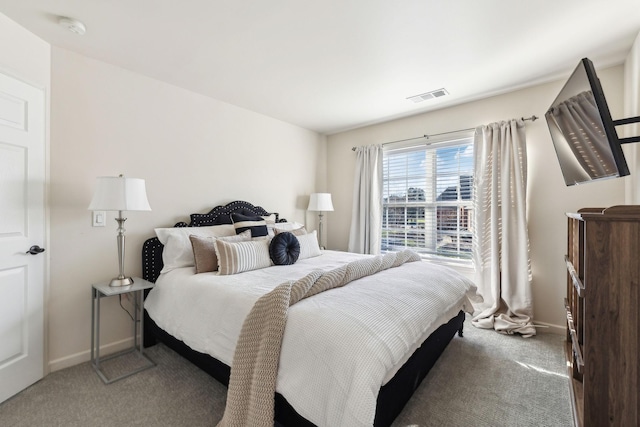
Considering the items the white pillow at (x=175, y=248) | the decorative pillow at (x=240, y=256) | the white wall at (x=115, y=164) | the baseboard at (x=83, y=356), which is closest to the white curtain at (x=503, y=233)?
the decorative pillow at (x=240, y=256)

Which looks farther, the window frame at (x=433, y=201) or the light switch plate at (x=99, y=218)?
the window frame at (x=433, y=201)

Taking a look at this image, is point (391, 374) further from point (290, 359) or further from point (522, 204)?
point (522, 204)

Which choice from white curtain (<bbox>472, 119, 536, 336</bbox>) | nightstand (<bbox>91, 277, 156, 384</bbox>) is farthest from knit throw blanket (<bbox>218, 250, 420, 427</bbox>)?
white curtain (<bbox>472, 119, 536, 336</bbox>)

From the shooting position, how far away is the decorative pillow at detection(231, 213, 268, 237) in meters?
2.90

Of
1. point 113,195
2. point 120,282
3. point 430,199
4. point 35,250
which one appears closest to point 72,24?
point 113,195

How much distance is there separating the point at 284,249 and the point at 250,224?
579mm

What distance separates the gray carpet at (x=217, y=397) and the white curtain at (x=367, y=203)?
1.95 m

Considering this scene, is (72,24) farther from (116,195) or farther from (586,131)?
(586,131)

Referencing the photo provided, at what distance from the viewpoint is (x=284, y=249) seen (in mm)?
2715

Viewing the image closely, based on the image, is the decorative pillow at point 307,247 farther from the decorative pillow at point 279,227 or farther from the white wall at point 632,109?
the white wall at point 632,109

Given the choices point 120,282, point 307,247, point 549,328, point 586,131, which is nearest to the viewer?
point 586,131

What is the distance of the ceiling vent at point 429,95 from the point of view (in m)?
3.08

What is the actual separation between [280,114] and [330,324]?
10.2ft

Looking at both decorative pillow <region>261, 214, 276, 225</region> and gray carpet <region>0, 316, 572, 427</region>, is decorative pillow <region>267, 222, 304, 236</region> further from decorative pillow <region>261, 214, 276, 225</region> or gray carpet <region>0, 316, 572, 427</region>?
gray carpet <region>0, 316, 572, 427</region>
